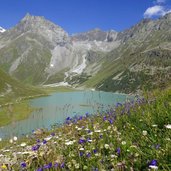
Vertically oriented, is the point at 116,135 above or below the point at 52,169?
above

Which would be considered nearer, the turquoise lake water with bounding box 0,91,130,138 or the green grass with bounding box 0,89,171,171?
the green grass with bounding box 0,89,171,171

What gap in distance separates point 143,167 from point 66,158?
181cm

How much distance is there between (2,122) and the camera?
90938 millimetres

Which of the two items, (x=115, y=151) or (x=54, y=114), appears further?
(x=54, y=114)

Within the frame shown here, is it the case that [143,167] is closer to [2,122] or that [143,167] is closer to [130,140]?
[130,140]

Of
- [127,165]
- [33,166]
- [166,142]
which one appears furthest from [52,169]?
[166,142]

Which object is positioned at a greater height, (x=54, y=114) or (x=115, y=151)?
(x=115, y=151)

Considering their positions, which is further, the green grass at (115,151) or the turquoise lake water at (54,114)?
the turquoise lake water at (54,114)

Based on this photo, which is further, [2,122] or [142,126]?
[2,122]

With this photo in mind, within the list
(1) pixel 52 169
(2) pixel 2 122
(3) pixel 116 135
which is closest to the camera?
(1) pixel 52 169

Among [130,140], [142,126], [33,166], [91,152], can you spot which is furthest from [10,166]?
[142,126]

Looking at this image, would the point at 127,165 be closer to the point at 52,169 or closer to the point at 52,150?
the point at 52,169

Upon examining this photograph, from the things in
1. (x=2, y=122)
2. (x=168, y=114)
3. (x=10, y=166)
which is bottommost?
(x=2, y=122)

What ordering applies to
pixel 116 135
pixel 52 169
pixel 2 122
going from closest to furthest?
pixel 52 169, pixel 116 135, pixel 2 122
